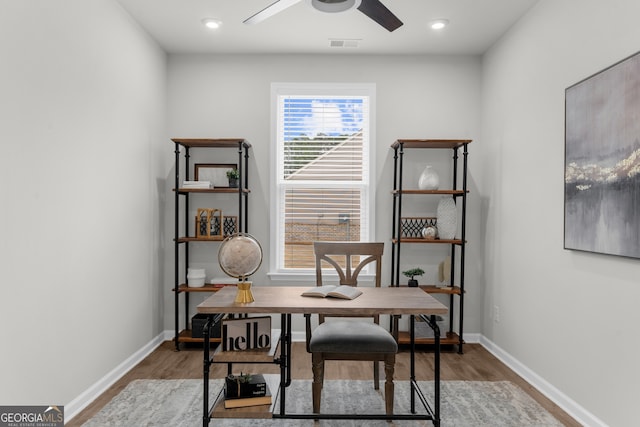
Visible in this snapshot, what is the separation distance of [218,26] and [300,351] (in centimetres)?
290

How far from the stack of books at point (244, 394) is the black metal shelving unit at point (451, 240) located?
1.75m

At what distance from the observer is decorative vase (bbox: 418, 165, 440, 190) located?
12.7 feet

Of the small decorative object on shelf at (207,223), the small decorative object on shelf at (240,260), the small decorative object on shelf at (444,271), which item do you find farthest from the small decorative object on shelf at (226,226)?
the small decorative object on shelf at (444,271)

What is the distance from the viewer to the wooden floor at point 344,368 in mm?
3164

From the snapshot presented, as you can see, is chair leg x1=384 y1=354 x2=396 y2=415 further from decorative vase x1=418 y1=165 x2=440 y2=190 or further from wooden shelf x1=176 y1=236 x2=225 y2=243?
wooden shelf x1=176 y1=236 x2=225 y2=243

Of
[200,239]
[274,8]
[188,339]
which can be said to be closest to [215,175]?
[200,239]

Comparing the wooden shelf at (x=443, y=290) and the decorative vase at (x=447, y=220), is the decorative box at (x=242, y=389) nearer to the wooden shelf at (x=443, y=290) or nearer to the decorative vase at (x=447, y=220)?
the wooden shelf at (x=443, y=290)

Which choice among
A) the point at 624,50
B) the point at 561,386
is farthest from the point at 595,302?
the point at 624,50

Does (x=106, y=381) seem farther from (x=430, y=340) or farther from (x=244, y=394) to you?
(x=430, y=340)

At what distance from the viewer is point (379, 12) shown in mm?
2299

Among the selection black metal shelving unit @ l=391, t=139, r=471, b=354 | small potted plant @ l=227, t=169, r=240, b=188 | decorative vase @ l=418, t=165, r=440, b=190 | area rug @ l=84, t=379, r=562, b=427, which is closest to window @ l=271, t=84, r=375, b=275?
black metal shelving unit @ l=391, t=139, r=471, b=354

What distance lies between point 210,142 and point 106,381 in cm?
207

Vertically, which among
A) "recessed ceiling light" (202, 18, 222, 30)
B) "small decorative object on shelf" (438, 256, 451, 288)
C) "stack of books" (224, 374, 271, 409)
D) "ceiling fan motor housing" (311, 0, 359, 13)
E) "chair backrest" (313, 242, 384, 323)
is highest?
"recessed ceiling light" (202, 18, 222, 30)

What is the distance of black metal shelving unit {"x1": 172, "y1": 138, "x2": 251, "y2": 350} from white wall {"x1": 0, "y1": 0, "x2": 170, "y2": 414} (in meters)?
0.24
